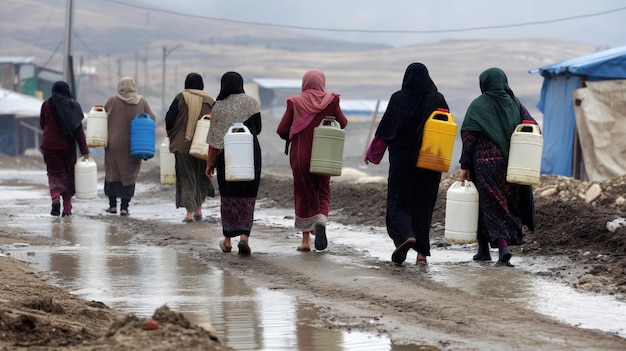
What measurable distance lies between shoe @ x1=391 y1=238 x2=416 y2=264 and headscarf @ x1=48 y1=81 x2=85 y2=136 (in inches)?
220

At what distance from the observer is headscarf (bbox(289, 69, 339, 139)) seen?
366 inches

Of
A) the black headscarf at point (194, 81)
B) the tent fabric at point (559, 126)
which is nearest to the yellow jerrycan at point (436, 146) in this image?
the black headscarf at point (194, 81)

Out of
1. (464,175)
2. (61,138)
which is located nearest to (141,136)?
(61,138)

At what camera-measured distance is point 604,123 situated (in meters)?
17.5

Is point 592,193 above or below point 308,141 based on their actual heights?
below

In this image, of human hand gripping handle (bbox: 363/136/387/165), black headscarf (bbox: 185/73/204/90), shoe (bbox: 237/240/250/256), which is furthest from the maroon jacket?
human hand gripping handle (bbox: 363/136/387/165)

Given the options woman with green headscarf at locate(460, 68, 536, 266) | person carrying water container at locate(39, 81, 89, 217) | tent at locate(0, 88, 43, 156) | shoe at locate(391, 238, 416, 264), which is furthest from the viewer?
tent at locate(0, 88, 43, 156)

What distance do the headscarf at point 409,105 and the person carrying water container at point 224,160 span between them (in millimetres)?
1239

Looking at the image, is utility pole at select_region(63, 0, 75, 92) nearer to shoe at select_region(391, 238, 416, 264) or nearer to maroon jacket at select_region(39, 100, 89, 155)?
maroon jacket at select_region(39, 100, 89, 155)

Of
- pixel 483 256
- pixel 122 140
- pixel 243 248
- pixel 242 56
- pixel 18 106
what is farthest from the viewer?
pixel 242 56

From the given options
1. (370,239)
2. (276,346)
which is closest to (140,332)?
(276,346)

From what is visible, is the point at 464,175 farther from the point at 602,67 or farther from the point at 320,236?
the point at 602,67

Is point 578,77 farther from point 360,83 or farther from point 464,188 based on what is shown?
point 360,83

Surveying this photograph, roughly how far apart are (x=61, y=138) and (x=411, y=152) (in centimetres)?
Result: 576
